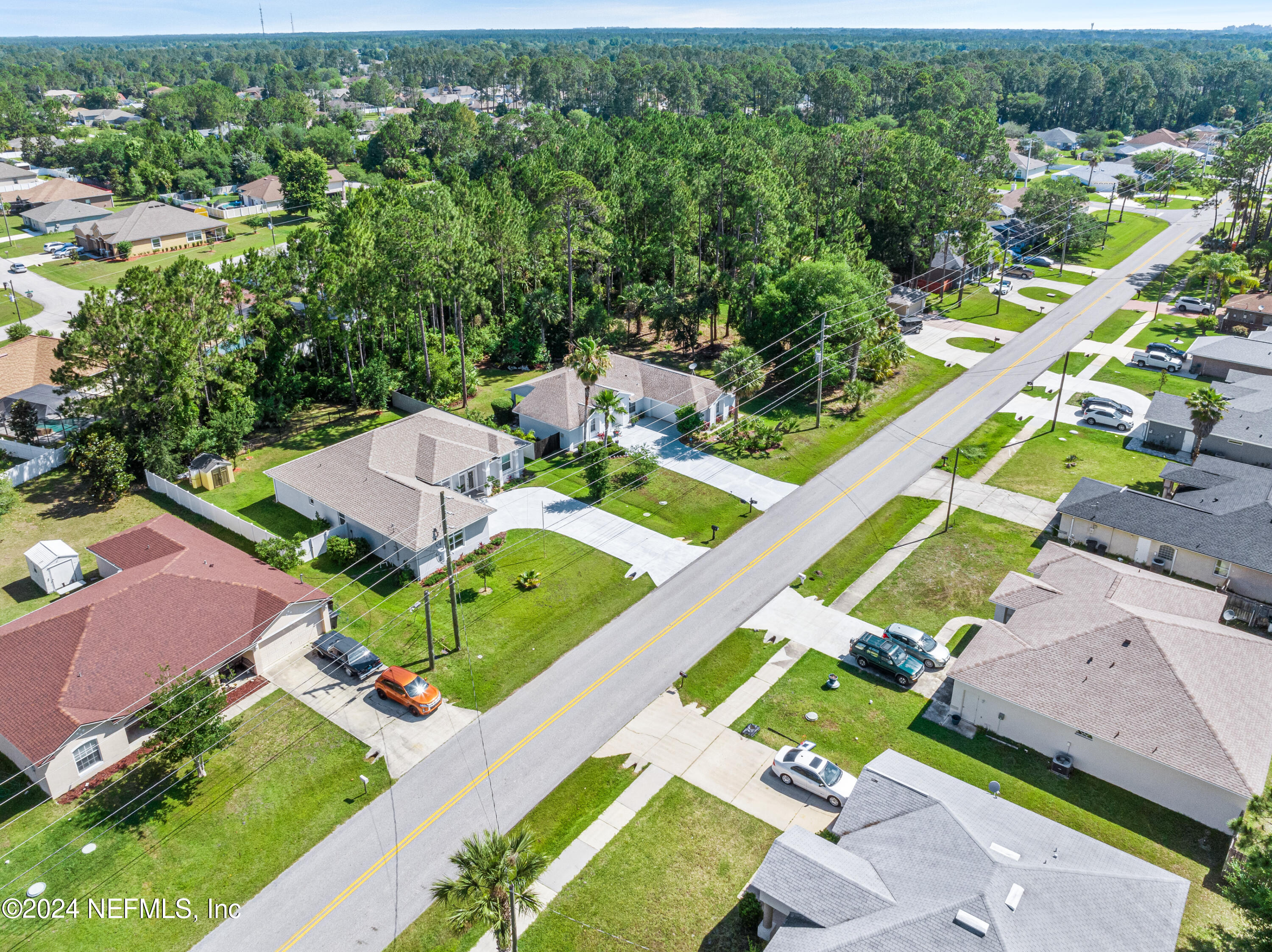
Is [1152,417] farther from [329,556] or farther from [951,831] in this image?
[329,556]

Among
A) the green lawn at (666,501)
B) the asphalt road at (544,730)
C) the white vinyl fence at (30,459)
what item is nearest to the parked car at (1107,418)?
the asphalt road at (544,730)

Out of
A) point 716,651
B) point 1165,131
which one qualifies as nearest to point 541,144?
point 716,651

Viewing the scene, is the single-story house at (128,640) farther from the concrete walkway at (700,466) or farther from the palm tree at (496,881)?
the concrete walkway at (700,466)

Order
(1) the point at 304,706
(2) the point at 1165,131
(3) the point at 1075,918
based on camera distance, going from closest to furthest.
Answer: (3) the point at 1075,918 → (1) the point at 304,706 → (2) the point at 1165,131

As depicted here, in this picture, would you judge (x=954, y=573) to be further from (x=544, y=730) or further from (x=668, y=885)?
(x=668, y=885)

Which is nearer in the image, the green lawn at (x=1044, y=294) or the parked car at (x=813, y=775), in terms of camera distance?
the parked car at (x=813, y=775)

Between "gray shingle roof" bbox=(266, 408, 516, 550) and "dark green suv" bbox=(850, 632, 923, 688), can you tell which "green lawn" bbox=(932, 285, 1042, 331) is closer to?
"gray shingle roof" bbox=(266, 408, 516, 550)
